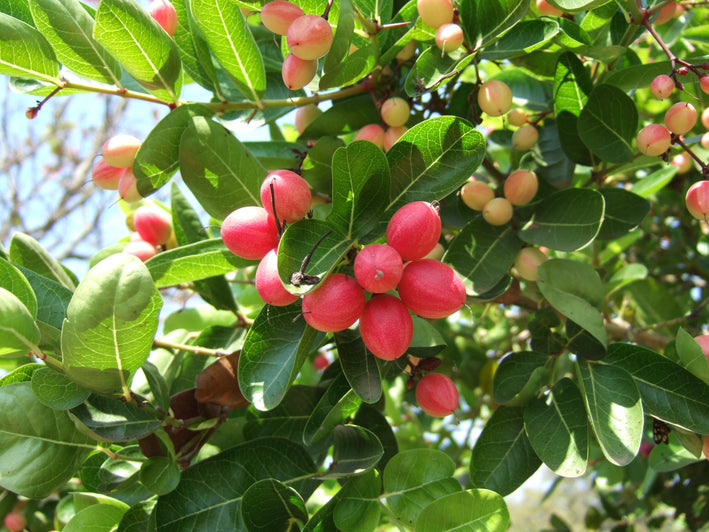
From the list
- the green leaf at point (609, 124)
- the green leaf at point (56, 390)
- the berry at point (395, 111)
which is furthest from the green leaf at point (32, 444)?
the green leaf at point (609, 124)

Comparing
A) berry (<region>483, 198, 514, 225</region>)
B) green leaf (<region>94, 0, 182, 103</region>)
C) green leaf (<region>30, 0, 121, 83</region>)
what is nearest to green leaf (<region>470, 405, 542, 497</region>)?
berry (<region>483, 198, 514, 225</region>)

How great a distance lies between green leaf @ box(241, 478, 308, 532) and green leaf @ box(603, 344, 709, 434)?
0.66 metres

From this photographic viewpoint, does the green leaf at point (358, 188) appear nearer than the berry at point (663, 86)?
Yes

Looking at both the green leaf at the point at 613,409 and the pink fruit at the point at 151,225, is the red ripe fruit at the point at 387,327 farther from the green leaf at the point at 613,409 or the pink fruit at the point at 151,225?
the pink fruit at the point at 151,225

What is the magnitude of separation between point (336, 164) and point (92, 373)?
507 mm

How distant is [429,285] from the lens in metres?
0.89

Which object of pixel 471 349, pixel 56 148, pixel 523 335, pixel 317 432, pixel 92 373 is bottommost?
pixel 56 148

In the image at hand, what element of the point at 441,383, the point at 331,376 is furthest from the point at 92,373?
the point at 441,383

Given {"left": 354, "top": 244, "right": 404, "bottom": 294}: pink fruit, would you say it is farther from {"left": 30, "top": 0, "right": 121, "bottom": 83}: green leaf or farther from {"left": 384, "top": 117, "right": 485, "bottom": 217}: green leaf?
{"left": 30, "top": 0, "right": 121, "bottom": 83}: green leaf

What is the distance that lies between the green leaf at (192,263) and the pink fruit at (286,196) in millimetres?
259

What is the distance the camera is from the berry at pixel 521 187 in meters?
1.28

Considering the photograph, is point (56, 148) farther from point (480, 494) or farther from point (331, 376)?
point (480, 494)

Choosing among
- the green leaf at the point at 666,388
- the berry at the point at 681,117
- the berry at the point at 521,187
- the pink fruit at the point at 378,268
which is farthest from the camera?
the berry at the point at 521,187

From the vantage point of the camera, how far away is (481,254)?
123 centimetres
